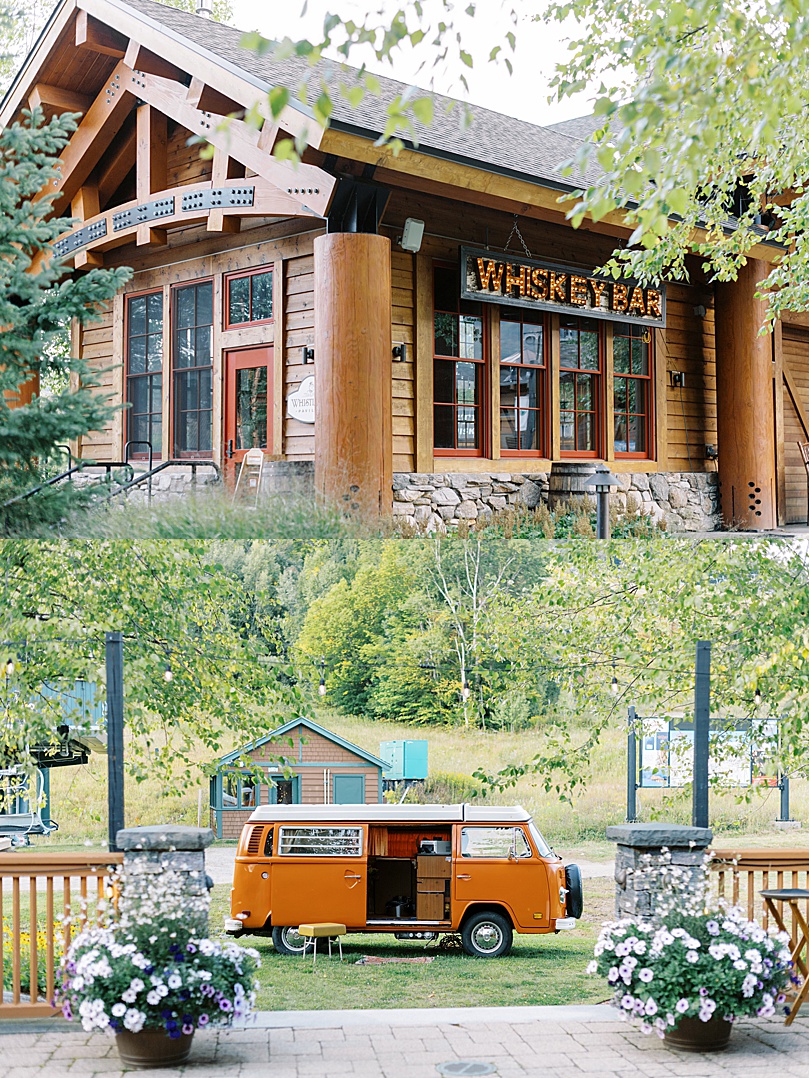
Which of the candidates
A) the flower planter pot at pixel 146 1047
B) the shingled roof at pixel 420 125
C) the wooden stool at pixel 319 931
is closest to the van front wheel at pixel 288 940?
the wooden stool at pixel 319 931

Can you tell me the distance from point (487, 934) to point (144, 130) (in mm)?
8343

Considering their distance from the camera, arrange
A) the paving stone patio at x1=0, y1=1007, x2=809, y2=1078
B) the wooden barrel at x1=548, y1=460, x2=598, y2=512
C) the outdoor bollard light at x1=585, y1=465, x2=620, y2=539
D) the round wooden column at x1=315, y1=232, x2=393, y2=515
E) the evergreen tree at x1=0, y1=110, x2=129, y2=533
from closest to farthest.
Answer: the paving stone patio at x1=0, y1=1007, x2=809, y2=1078 → the evergreen tree at x1=0, y1=110, x2=129, y2=533 → the round wooden column at x1=315, y1=232, x2=393, y2=515 → the outdoor bollard light at x1=585, y1=465, x2=620, y2=539 → the wooden barrel at x1=548, y1=460, x2=598, y2=512

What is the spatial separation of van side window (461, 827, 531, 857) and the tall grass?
2.84ft

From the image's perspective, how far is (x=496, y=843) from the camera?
1010cm

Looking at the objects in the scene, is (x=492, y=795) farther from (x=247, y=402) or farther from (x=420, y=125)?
(x=420, y=125)

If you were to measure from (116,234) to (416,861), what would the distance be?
6.71 m

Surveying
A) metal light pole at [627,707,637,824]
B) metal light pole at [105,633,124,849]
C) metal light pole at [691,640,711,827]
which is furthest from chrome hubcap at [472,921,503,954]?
metal light pole at [105,633,124,849]

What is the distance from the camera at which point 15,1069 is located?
15.0 ft

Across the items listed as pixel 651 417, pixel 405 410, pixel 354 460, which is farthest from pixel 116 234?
pixel 651 417

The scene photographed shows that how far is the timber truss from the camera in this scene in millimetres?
8891

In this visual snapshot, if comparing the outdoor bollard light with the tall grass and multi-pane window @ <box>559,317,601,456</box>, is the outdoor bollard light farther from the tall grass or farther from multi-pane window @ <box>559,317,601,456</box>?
the tall grass

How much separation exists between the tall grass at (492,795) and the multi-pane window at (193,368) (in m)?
3.11

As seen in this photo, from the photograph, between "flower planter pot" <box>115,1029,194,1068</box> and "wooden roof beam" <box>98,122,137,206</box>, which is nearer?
"flower planter pot" <box>115,1029,194,1068</box>

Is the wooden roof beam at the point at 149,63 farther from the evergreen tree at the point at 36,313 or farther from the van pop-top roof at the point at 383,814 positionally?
the van pop-top roof at the point at 383,814
